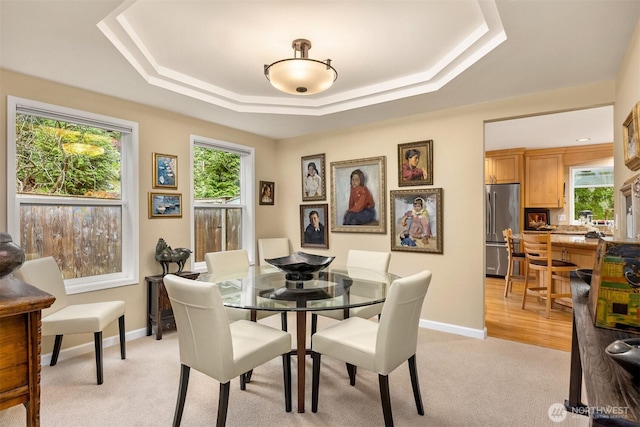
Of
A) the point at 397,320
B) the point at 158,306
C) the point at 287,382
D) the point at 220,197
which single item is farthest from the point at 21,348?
the point at 220,197

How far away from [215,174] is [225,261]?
1460 millimetres

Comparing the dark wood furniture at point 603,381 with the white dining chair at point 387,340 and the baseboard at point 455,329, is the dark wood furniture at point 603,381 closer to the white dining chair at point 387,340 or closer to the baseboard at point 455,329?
the white dining chair at point 387,340

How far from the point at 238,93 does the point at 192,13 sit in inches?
55.6

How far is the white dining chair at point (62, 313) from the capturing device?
8.11 feet

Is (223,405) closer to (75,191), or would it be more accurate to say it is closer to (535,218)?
(75,191)

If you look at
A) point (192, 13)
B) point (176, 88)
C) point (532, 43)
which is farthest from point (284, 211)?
point (532, 43)

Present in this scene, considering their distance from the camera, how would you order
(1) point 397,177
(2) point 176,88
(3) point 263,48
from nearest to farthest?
(3) point 263,48, (2) point 176,88, (1) point 397,177

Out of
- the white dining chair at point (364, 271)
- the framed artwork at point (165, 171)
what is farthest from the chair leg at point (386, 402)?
the framed artwork at point (165, 171)

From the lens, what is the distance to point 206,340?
179cm

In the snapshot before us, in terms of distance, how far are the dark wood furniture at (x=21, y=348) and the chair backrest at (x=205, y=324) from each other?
61cm

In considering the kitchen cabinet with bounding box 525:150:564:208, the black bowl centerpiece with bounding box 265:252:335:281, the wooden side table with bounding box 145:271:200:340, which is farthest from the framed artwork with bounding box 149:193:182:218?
the kitchen cabinet with bounding box 525:150:564:208

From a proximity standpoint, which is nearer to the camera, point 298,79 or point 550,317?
point 298,79

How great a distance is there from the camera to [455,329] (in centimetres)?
358

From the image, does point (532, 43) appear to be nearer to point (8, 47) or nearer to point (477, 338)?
point (477, 338)
